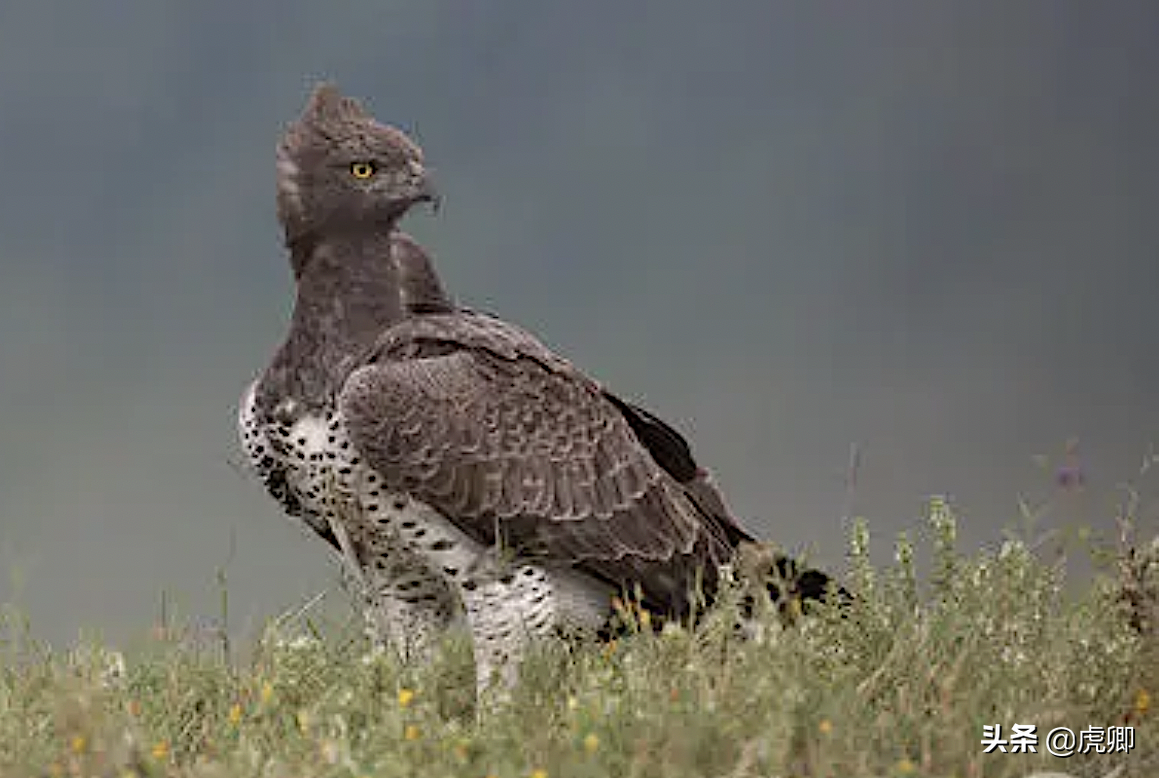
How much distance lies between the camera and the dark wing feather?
27.1 feet

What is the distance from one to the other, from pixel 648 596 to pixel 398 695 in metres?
1.58

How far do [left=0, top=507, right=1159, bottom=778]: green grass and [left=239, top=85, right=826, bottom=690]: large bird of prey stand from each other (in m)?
0.30

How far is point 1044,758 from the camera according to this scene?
21.8ft

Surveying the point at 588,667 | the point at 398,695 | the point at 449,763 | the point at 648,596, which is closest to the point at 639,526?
the point at 648,596

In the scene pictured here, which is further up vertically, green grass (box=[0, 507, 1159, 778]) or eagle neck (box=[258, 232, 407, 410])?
eagle neck (box=[258, 232, 407, 410])

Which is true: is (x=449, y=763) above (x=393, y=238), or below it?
below

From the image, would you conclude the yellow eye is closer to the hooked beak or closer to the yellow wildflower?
the hooked beak

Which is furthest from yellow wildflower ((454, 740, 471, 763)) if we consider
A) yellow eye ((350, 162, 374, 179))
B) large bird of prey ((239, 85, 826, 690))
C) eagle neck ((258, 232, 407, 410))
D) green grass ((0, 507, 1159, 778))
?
yellow eye ((350, 162, 374, 179))

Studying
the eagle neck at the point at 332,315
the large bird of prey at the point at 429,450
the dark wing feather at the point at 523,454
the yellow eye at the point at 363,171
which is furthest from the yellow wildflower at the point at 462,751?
the yellow eye at the point at 363,171

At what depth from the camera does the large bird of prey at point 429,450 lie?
8.32 m

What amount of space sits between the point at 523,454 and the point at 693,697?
213cm

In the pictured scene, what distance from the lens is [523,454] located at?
8.60 meters

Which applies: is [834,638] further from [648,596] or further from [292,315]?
[292,315]

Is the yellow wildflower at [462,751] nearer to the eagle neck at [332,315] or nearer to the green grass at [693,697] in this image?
the green grass at [693,697]
